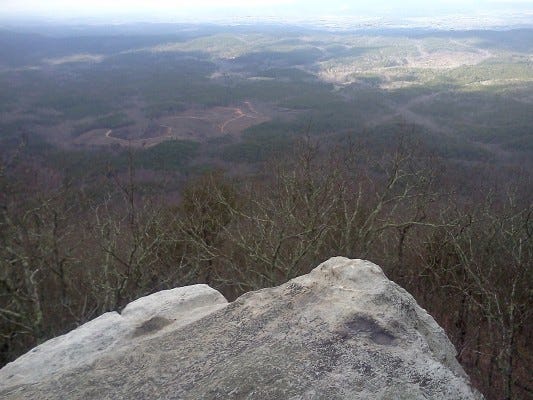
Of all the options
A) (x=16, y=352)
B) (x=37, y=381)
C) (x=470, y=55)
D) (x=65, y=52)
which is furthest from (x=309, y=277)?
(x=65, y=52)

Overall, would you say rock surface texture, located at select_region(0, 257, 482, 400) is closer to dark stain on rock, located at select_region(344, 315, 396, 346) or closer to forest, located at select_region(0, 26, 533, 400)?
dark stain on rock, located at select_region(344, 315, 396, 346)

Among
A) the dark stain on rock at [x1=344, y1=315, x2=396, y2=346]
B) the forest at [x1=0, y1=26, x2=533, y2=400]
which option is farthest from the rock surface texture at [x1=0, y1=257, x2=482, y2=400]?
the forest at [x1=0, y1=26, x2=533, y2=400]

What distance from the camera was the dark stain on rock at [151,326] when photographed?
5.75 meters

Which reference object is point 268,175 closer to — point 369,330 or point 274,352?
point 369,330

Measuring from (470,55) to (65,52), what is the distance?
14571 centimetres

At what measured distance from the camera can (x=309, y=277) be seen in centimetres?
580

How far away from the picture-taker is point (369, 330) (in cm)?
478

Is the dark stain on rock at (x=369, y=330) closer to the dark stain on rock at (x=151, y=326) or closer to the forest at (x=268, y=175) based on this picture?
the dark stain on rock at (x=151, y=326)

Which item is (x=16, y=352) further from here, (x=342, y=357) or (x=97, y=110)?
(x=97, y=110)

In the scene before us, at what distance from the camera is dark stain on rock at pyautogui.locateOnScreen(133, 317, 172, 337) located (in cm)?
575

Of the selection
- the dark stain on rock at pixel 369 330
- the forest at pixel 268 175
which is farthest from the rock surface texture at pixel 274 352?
the forest at pixel 268 175

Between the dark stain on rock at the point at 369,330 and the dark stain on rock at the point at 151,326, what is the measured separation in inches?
92.2

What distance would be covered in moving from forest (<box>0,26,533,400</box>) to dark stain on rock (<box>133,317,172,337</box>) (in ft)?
16.8

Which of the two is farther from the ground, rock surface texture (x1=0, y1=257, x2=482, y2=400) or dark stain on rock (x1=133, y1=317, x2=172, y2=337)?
rock surface texture (x1=0, y1=257, x2=482, y2=400)
